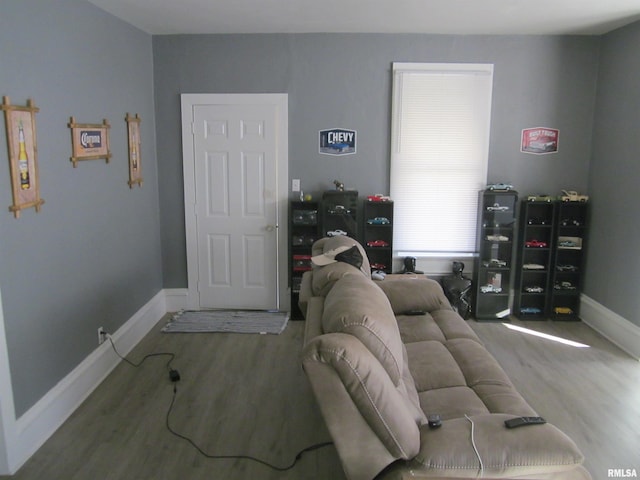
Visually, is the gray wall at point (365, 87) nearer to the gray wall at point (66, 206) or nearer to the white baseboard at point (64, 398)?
the gray wall at point (66, 206)

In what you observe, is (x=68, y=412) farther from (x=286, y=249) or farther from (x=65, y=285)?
(x=286, y=249)

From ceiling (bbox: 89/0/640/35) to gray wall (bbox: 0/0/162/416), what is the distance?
1.34 feet

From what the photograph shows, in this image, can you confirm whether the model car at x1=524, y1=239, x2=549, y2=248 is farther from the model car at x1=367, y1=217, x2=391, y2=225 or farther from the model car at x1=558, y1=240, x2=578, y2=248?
the model car at x1=367, y1=217, x2=391, y2=225

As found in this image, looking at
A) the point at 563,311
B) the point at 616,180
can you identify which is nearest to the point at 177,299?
the point at 563,311

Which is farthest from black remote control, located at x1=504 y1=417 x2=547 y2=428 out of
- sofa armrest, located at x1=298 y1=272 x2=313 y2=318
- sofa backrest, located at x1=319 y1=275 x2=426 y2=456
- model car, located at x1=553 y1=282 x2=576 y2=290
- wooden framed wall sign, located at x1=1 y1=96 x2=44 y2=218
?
model car, located at x1=553 y1=282 x2=576 y2=290

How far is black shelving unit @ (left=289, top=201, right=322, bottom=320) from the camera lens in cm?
496

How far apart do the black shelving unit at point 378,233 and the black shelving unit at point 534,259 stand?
1.34 metres

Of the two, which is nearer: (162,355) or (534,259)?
(162,355)

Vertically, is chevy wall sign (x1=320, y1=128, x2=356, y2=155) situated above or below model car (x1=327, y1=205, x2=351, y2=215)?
above

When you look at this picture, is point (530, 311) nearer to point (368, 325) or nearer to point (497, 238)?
point (497, 238)

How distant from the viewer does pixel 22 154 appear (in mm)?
2809

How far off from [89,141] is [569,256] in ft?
15.0

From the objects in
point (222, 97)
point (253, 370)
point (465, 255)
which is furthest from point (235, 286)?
point (465, 255)

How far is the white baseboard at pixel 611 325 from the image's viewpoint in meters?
4.26
